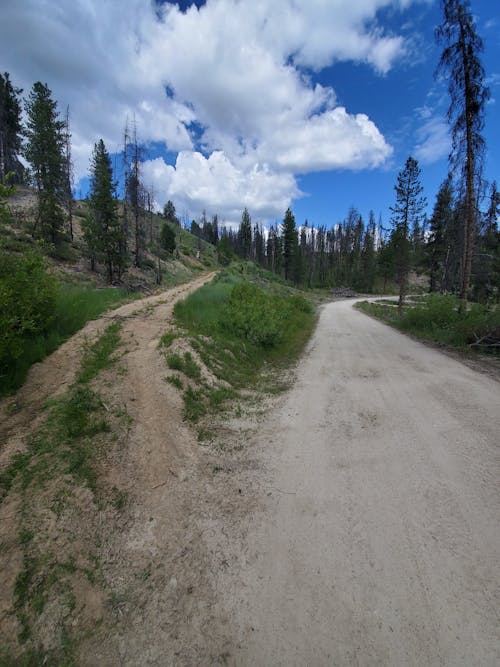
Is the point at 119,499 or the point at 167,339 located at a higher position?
the point at 167,339

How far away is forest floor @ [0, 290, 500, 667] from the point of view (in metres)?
1.98

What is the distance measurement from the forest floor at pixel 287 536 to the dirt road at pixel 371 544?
0.01 metres

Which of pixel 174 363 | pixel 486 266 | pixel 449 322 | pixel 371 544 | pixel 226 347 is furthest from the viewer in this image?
pixel 486 266

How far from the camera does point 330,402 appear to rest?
5.79m

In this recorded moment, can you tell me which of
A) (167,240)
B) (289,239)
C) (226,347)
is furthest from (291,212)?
(226,347)

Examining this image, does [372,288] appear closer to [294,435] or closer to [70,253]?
[70,253]

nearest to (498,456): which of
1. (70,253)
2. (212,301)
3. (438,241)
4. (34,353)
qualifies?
(34,353)

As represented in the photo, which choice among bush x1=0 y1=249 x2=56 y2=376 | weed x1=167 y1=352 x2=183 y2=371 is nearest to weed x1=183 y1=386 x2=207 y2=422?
weed x1=167 y1=352 x2=183 y2=371

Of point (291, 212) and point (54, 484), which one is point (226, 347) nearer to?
point (54, 484)

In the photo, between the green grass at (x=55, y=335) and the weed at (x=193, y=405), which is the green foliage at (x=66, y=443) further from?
the weed at (x=193, y=405)

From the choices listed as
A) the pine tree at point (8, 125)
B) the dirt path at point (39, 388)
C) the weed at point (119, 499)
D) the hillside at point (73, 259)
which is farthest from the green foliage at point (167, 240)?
the weed at point (119, 499)

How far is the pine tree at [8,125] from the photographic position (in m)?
35.8

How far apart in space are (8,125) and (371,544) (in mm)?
56750

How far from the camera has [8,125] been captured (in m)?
37.9
